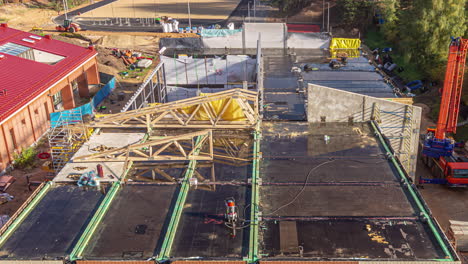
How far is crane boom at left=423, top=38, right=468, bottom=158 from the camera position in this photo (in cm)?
3275

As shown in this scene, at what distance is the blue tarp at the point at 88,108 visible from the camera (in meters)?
42.4

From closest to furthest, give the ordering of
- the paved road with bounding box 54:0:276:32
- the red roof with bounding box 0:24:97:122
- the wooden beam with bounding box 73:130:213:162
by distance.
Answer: the wooden beam with bounding box 73:130:213:162 < the red roof with bounding box 0:24:97:122 < the paved road with bounding box 54:0:276:32

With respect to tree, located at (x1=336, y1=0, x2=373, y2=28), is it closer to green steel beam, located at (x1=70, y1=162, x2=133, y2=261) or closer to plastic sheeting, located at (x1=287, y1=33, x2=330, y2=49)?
plastic sheeting, located at (x1=287, y1=33, x2=330, y2=49)

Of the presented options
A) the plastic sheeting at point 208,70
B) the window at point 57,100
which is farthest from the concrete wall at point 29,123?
the plastic sheeting at point 208,70

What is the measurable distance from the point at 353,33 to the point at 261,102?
5282 centimetres

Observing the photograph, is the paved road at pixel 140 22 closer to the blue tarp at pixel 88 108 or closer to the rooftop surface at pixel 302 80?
the blue tarp at pixel 88 108

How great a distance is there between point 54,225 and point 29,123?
23.4m

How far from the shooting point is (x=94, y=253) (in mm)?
17844

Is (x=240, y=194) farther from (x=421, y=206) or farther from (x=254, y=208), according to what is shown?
(x=421, y=206)

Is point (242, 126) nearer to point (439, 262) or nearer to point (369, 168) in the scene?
point (369, 168)

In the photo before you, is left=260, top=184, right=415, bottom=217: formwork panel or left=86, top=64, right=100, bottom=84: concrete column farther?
left=86, top=64, right=100, bottom=84: concrete column

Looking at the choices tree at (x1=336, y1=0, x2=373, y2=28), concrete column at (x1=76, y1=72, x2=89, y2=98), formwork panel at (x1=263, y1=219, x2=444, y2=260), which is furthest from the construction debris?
tree at (x1=336, y1=0, x2=373, y2=28)

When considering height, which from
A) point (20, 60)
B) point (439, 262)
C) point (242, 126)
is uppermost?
point (20, 60)

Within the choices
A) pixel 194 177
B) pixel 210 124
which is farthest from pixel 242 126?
pixel 194 177
